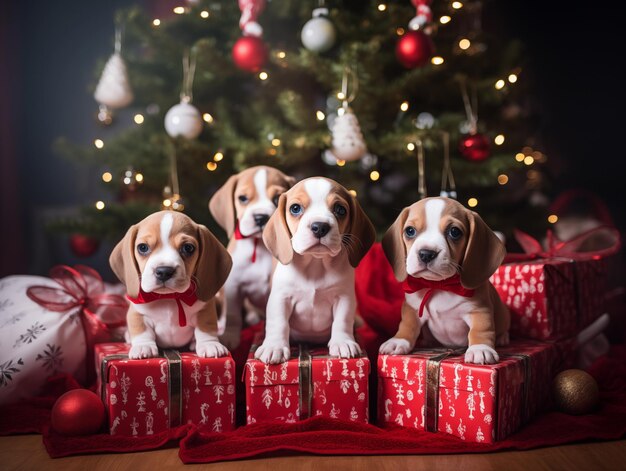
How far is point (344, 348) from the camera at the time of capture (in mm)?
2014

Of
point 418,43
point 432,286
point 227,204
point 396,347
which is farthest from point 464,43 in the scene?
point 396,347

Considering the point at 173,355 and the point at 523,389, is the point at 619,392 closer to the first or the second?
the point at 523,389

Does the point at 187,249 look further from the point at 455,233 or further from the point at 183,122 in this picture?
the point at 183,122

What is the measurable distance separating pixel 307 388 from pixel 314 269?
381 millimetres

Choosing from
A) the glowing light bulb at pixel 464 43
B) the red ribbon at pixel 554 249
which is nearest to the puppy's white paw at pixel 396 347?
the red ribbon at pixel 554 249

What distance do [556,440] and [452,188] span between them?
1481 mm

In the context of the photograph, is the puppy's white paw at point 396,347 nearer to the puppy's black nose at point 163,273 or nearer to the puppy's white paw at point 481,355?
the puppy's white paw at point 481,355

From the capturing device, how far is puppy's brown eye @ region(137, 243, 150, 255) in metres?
1.99

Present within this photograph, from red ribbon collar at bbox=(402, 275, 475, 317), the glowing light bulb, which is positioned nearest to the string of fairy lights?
the glowing light bulb

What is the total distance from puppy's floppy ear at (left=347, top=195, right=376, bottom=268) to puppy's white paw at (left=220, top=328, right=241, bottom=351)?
57 centimetres

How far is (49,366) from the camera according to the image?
2.33 meters

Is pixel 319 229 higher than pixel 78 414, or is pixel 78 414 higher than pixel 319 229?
pixel 319 229

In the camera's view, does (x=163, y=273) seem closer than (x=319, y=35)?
Yes

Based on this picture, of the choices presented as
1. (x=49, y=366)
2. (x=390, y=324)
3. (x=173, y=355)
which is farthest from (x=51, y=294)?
(x=390, y=324)
